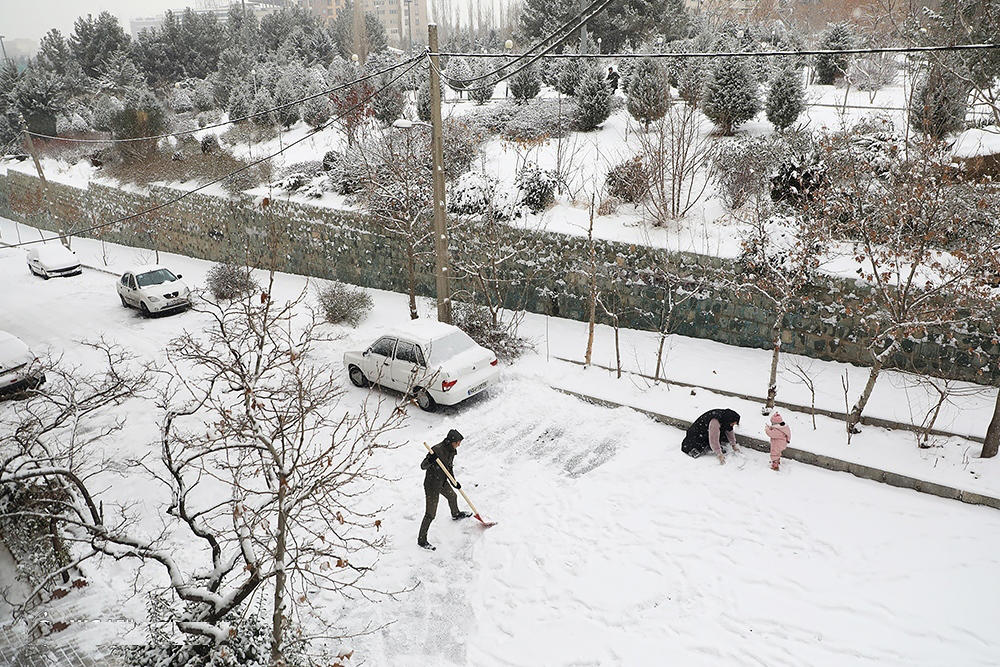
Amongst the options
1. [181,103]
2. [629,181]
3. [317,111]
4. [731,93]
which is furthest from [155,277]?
[181,103]

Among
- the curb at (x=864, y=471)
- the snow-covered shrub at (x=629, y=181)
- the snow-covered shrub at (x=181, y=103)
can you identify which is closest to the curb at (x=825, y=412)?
the curb at (x=864, y=471)

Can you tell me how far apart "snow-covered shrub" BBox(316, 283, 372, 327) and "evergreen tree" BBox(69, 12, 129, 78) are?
41.5m

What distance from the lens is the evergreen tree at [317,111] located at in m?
28.3

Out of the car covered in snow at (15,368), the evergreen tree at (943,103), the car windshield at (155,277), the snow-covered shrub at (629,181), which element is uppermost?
the evergreen tree at (943,103)

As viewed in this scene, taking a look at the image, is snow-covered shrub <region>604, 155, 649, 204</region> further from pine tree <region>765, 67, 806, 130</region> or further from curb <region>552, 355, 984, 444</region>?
curb <region>552, 355, 984, 444</region>

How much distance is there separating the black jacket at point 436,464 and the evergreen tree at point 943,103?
12.4 metres

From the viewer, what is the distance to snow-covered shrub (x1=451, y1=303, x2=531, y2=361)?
13844 mm

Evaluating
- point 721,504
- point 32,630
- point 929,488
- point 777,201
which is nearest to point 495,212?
point 777,201

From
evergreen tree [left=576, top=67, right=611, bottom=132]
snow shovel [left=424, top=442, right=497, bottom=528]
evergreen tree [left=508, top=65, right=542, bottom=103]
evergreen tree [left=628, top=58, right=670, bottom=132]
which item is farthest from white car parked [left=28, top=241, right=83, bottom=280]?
snow shovel [left=424, top=442, right=497, bottom=528]

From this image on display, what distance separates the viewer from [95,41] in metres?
46.6

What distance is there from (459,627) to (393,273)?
12405mm

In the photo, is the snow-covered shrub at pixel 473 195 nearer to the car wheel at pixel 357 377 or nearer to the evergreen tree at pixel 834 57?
the car wheel at pixel 357 377

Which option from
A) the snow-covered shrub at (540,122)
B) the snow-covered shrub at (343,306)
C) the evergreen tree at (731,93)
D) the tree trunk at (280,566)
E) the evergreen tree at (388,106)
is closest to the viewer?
the tree trunk at (280,566)

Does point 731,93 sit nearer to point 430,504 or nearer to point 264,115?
point 430,504
